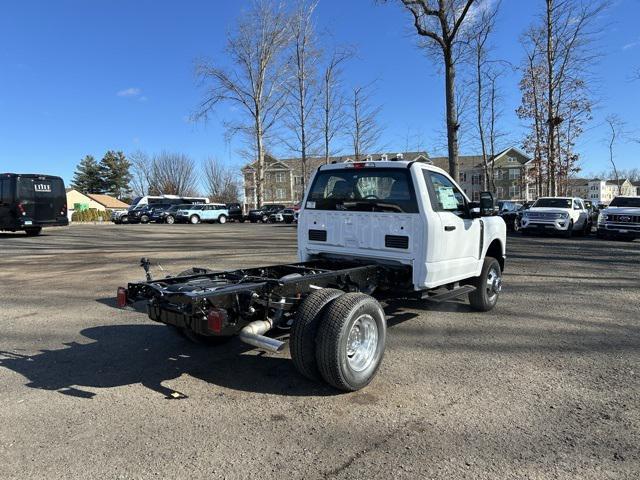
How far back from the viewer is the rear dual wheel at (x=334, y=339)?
3.80m

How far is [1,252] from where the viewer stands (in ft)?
48.0

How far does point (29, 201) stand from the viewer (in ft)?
64.1

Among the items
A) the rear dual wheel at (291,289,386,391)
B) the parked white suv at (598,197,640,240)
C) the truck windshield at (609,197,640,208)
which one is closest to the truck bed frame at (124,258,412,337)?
the rear dual wheel at (291,289,386,391)

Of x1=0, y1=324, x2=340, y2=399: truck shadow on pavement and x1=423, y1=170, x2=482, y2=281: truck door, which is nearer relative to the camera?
x1=0, y1=324, x2=340, y2=399: truck shadow on pavement

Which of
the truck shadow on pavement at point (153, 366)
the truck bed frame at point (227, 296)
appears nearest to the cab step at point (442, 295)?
the truck bed frame at point (227, 296)

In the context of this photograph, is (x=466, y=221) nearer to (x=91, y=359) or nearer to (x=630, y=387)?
(x=630, y=387)

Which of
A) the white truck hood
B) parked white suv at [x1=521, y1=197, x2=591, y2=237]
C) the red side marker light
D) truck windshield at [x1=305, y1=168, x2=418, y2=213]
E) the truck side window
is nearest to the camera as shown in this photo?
the red side marker light

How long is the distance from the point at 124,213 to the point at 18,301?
3698cm

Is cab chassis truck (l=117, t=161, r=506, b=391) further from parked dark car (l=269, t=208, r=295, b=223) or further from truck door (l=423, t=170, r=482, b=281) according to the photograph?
parked dark car (l=269, t=208, r=295, b=223)

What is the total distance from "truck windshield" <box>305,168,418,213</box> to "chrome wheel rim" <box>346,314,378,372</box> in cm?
166

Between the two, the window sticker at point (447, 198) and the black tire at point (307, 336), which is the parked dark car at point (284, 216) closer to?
the window sticker at point (447, 198)

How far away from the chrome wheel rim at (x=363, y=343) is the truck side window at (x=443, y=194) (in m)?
1.86

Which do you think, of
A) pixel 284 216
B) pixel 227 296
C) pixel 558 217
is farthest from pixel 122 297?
pixel 284 216

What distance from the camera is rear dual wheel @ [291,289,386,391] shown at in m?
3.80
